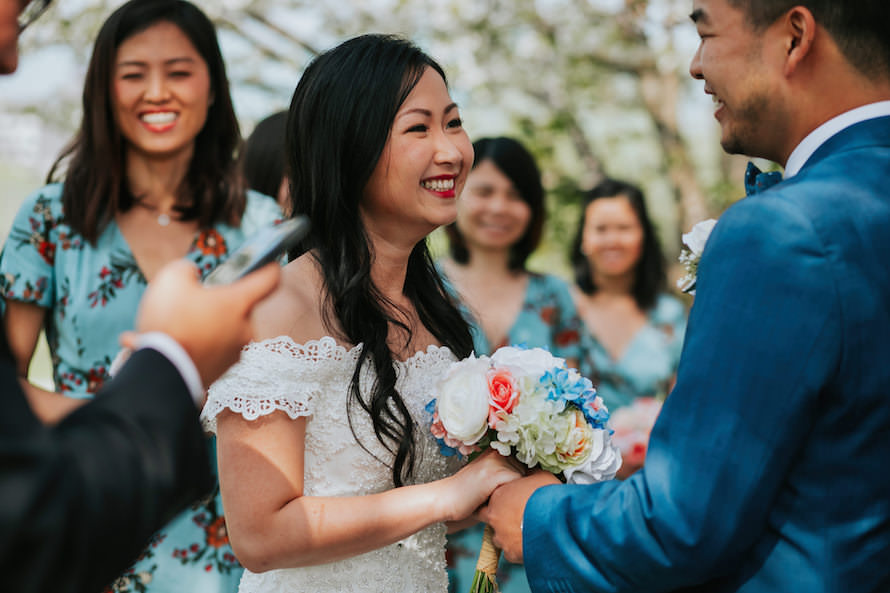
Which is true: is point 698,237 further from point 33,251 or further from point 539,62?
point 539,62

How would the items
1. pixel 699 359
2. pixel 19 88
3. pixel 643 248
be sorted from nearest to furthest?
pixel 699 359 → pixel 643 248 → pixel 19 88

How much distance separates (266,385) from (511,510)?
0.71 meters

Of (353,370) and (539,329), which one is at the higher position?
(353,370)

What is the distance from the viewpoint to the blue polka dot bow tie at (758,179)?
8.02 ft

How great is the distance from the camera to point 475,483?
100 inches

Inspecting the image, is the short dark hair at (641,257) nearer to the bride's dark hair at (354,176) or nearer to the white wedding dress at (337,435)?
the white wedding dress at (337,435)

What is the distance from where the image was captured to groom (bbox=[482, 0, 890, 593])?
74.7 inches

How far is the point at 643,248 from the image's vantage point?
669cm

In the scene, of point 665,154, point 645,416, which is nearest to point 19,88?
point 665,154

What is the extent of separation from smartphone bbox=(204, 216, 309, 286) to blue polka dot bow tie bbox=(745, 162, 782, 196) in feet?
4.26

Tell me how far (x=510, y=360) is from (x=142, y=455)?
1.42 m

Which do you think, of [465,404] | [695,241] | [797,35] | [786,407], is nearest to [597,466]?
[465,404]

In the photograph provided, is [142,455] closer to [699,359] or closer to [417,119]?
[699,359]

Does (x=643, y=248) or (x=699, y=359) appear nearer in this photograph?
(x=699, y=359)
